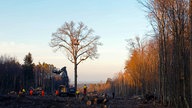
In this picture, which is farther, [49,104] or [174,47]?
[49,104]

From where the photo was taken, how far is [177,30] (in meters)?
22.4

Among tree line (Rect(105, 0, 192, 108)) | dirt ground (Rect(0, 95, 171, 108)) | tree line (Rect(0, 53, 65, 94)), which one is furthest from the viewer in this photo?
tree line (Rect(0, 53, 65, 94))

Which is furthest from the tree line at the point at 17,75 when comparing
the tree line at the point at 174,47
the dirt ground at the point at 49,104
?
the tree line at the point at 174,47

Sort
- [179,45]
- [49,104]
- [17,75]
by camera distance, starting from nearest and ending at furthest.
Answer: [179,45] < [49,104] < [17,75]

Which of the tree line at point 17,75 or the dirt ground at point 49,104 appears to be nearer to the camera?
the dirt ground at point 49,104

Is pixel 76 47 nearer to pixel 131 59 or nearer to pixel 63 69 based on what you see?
pixel 63 69

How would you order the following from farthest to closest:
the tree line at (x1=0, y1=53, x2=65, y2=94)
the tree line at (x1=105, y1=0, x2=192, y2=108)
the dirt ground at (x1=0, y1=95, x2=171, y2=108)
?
the tree line at (x1=0, y1=53, x2=65, y2=94) → the dirt ground at (x1=0, y1=95, x2=171, y2=108) → the tree line at (x1=105, y1=0, x2=192, y2=108)

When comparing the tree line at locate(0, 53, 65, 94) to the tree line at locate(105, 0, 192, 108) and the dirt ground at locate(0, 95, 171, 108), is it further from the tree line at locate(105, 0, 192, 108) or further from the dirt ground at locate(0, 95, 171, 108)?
the tree line at locate(105, 0, 192, 108)

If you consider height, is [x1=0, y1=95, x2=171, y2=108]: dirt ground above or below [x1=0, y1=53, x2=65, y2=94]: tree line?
below

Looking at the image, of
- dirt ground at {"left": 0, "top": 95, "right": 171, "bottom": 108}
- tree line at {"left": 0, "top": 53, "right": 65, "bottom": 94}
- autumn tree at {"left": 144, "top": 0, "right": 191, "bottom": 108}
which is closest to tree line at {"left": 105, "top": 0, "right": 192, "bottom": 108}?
autumn tree at {"left": 144, "top": 0, "right": 191, "bottom": 108}

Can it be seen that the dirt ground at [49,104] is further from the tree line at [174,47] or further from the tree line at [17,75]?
the tree line at [17,75]

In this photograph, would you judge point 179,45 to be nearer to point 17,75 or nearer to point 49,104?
point 49,104

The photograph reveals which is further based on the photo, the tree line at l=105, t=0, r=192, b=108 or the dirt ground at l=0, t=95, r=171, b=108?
the dirt ground at l=0, t=95, r=171, b=108

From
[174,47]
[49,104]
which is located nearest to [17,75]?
[49,104]
